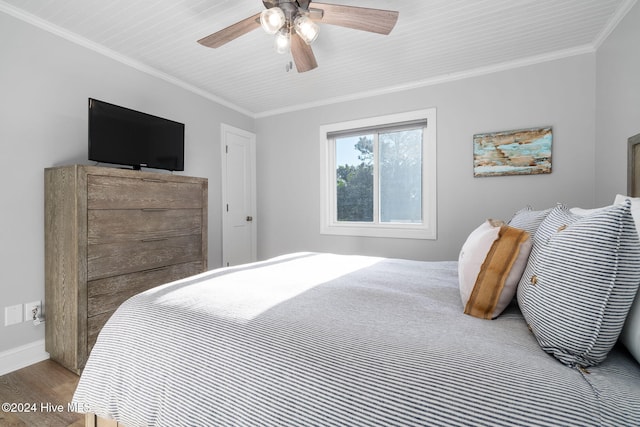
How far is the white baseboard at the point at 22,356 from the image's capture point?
1.90 metres

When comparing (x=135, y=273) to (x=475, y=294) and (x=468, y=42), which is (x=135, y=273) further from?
(x=468, y=42)

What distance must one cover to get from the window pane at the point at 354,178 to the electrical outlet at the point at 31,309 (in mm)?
2846

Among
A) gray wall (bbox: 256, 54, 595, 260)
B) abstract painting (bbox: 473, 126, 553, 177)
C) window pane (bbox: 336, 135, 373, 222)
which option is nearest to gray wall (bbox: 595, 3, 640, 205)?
gray wall (bbox: 256, 54, 595, 260)

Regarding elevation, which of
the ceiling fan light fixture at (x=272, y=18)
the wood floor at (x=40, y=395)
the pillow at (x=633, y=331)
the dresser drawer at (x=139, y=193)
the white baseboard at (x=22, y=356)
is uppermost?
the ceiling fan light fixture at (x=272, y=18)

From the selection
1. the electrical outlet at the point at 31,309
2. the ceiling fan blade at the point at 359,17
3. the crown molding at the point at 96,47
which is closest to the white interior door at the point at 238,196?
the crown molding at the point at 96,47

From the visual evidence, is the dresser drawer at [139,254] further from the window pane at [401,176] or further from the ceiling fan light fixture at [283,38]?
the window pane at [401,176]

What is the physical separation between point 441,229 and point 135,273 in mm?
2827

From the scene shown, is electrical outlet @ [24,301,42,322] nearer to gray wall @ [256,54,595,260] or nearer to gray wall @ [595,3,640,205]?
gray wall @ [256,54,595,260]

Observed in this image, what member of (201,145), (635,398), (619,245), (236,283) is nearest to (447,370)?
Result: (635,398)

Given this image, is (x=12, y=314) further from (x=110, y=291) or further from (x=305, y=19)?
(x=305, y=19)

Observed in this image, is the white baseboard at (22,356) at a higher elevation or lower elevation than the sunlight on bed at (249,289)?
lower

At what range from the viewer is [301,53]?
76.5 inches

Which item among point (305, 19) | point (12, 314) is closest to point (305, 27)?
point (305, 19)

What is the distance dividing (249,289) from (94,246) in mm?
1415
